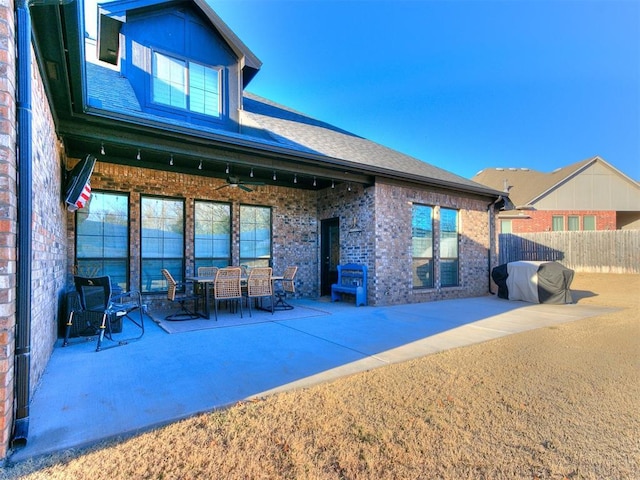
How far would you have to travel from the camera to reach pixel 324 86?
1386cm

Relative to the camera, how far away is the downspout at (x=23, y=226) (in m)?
2.21

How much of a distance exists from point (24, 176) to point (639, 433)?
474 cm

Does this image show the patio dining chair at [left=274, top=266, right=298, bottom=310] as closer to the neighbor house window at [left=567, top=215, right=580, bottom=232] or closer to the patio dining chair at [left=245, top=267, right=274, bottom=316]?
the patio dining chair at [left=245, top=267, right=274, bottom=316]

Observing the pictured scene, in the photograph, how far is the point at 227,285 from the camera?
6.45 m

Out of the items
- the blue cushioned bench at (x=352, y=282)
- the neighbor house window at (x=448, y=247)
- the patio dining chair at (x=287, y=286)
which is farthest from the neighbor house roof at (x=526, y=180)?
the patio dining chair at (x=287, y=286)

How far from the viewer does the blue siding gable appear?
7145 mm

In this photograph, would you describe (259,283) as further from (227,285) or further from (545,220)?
(545,220)

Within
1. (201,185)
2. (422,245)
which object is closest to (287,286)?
(201,185)

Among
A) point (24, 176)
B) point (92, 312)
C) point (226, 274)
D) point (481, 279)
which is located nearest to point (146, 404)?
point (24, 176)

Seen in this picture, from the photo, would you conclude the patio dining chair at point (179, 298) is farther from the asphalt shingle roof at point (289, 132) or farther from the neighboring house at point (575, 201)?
the neighboring house at point (575, 201)

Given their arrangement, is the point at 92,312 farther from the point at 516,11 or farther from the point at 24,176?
the point at 516,11

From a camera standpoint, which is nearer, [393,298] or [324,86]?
[393,298]

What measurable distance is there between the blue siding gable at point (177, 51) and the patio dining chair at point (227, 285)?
3587mm

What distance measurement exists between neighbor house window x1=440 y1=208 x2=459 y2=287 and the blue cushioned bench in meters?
2.71
